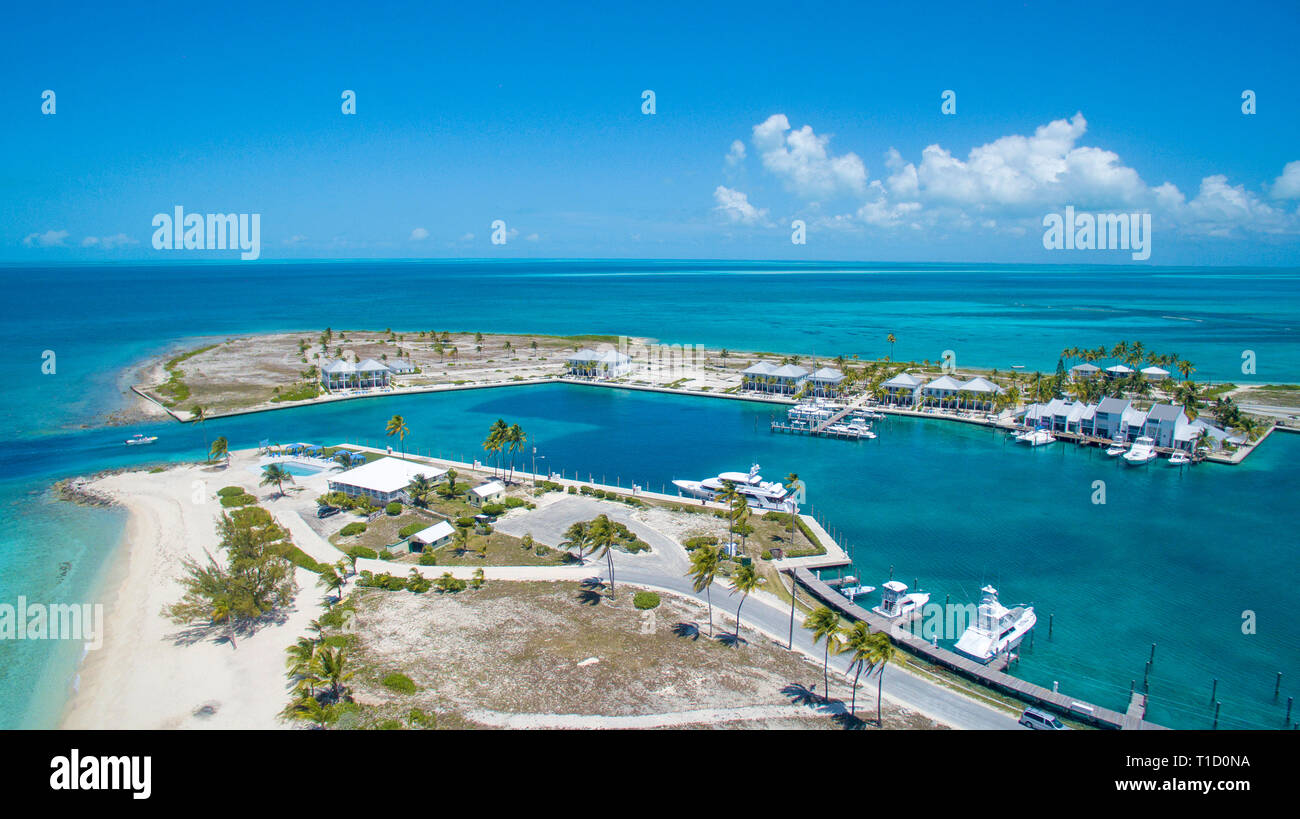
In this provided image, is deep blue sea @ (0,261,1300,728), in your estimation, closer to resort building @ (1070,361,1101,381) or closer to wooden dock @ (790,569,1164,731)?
wooden dock @ (790,569,1164,731)

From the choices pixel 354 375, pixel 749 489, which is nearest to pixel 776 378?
pixel 749 489

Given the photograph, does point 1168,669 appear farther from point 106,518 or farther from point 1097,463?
point 106,518

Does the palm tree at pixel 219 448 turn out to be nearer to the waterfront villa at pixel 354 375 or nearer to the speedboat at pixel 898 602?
the waterfront villa at pixel 354 375

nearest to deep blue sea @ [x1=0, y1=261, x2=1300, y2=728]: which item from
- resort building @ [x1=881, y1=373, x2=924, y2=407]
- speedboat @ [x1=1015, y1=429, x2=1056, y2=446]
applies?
speedboat @ [x1=1015, y1=429, x2=1056, y2=446]

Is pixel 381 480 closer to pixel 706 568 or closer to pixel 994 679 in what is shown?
pixel 706 568
